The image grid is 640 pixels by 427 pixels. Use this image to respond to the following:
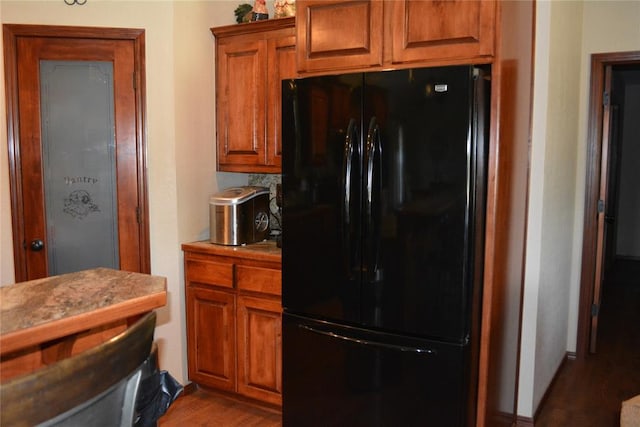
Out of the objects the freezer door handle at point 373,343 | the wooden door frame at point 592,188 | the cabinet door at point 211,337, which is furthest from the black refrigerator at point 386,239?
the wooden door frame at point 592,188

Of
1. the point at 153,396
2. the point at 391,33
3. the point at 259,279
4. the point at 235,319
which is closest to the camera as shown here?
the point at 153,396

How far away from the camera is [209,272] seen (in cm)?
308

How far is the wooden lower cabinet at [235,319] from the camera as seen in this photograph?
2879mm

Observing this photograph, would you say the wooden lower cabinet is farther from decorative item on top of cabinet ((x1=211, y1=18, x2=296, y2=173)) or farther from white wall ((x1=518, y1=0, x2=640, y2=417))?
white wall ((x1=518, y1=0, x2=640, y2=417))

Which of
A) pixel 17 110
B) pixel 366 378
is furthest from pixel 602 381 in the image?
pixel 17 110

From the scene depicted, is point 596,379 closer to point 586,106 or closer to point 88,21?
point 586,106

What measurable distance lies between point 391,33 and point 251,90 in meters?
1.16

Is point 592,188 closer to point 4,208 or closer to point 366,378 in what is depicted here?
point 366,378

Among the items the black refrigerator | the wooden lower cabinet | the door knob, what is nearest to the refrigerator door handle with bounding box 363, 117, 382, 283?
the black refrigerator

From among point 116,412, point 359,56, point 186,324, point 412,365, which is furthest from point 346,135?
point 186,324

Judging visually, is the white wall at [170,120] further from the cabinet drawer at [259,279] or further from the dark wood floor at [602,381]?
the dark wood floor at [602,381]

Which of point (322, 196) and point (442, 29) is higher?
point (442, 29)

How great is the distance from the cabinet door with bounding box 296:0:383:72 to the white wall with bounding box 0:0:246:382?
2.96 feet

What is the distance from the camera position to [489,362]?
7.35 feet
